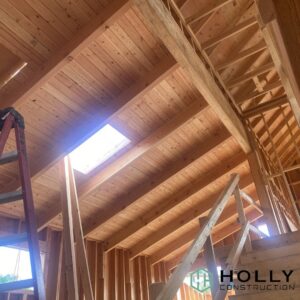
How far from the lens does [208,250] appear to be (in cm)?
235

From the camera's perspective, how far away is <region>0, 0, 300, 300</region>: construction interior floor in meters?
2.36

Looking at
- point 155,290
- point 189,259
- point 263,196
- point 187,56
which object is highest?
point 187,56

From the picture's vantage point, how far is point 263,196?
4.73 metres

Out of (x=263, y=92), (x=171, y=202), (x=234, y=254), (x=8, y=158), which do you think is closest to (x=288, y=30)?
(x=8, y=158)

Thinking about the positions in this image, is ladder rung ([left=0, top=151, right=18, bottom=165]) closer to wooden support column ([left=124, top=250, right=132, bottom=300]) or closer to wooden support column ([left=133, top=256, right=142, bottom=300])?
wooden support column ([left=124, top=250, right=132, bottom=300])

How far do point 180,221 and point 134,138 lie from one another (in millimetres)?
2973

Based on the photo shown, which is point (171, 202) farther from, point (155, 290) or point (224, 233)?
point (155, 290)

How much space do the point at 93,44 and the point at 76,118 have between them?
3.12 feet

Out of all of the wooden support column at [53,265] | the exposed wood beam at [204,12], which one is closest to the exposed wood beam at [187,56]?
the exposed wood beam at [204,12]

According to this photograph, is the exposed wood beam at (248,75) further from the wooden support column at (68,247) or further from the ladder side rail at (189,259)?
the wooden support column at (68,247)

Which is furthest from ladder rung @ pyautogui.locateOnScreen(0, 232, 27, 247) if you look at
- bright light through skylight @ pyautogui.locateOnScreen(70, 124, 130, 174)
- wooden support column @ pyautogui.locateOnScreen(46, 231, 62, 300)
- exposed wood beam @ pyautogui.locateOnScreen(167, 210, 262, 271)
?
exposed wood beam @ pyautogui.locateOnScreen(167, 210, 262, 271)

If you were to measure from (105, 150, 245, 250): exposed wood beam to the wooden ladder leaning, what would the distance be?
4.50 metres

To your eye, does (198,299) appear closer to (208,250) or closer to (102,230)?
(102,230)

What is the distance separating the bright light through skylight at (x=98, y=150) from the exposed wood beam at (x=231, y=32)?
1707 mm
